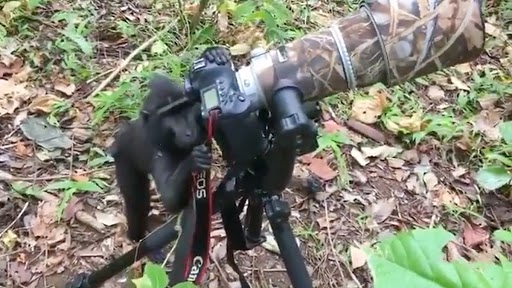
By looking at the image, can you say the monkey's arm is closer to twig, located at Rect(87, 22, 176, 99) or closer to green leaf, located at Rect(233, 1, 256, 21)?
twig, located at Rect(87, 22, 176, 99)

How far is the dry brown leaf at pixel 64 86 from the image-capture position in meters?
2.99

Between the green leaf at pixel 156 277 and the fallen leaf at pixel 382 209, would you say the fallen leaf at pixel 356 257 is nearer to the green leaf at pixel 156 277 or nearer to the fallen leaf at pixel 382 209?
the fallen leaf at pixel 382 209

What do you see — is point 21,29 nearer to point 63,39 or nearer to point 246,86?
point 63,39

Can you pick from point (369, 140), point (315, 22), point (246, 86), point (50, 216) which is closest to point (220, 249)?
point (50, 216)

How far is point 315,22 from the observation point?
133 inches

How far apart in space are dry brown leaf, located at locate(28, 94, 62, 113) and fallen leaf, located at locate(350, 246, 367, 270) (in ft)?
4.04

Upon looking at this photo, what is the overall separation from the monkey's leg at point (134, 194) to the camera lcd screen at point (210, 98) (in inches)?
21.7

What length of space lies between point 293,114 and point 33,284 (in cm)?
129

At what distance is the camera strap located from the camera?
159cm

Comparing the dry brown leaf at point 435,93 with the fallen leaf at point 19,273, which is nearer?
the fallen leaf at point 19,273

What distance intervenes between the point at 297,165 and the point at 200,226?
1185 mm

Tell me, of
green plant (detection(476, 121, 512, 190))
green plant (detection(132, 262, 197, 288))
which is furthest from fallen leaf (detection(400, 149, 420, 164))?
green plant (detection(132, 262, 197, 288))

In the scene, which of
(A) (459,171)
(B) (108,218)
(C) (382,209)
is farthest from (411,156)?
(B) (108,218)

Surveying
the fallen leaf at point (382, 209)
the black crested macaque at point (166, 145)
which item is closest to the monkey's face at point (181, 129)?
the black crested macaque at point (166, 145)
